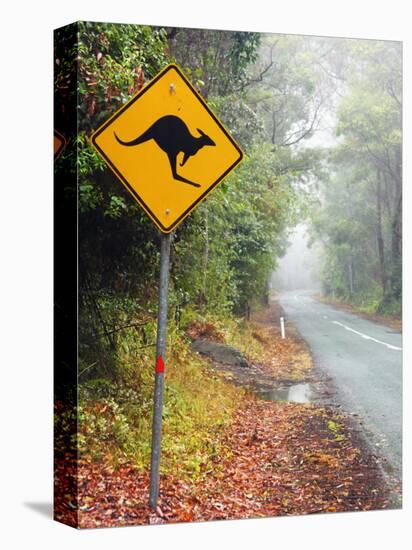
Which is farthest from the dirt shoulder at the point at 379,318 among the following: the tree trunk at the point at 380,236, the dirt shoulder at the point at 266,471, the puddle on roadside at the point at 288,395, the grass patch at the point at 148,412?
the grass patch at the point at 148,412

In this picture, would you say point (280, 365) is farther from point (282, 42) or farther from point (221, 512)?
point (282, 42)

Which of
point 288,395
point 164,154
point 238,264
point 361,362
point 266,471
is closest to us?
point 164,154

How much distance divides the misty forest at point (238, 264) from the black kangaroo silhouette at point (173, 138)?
42 cm

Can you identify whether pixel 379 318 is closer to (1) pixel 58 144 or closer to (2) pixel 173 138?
(2) pixel 173 138

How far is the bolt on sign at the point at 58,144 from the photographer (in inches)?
322

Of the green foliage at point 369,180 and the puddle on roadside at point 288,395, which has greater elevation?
the green foliage at point 369,180

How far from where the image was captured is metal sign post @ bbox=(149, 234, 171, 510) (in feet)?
25.2

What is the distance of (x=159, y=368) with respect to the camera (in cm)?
788

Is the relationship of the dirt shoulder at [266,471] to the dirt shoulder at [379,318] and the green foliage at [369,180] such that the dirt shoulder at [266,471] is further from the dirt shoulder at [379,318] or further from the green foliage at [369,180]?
the green foliage at [369,180]

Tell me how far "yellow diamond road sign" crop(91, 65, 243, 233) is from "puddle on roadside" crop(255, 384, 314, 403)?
7.64 ft

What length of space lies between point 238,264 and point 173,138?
1.86 m

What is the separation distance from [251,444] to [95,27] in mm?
4330

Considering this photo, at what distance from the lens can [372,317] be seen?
10.0 meters

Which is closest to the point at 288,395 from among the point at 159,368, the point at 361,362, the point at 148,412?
the point at 361,362
